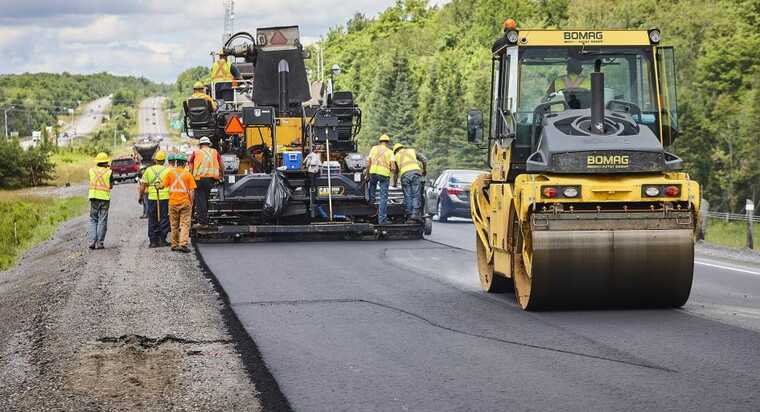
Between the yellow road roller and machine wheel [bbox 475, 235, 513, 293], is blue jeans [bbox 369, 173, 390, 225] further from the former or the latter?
the yellow road roller

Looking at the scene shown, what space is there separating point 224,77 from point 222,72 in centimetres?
14

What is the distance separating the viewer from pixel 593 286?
10.5 meters

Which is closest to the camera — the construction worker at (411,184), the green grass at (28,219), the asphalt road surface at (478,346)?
the asphalt road surface at (478,346)

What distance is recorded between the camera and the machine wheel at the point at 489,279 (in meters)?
12.6

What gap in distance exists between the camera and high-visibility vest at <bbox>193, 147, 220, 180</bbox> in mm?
20234

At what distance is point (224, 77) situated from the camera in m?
23.9

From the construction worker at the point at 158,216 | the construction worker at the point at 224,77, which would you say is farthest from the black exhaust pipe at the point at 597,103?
the construction worker at the point at 224,77

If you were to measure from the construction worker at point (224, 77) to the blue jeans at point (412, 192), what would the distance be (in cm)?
474

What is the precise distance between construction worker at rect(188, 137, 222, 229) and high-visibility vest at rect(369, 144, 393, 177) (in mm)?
2937

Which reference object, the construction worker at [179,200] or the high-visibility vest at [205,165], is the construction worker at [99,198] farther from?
the construction worker at [179,200]

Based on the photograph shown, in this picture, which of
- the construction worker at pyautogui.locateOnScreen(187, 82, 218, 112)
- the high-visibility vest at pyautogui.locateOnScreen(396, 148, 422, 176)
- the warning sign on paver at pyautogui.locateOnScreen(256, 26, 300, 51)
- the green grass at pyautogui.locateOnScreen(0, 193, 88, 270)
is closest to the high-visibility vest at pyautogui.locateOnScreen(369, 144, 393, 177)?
the high-visibility vest at pyautogui.locateOnScreen(396, 148, 422, 176)

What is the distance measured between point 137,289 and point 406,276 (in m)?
3.44

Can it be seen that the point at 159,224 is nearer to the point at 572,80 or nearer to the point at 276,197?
the point at 276,197

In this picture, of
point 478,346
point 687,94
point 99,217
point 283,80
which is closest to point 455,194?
point 283,80
